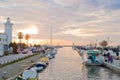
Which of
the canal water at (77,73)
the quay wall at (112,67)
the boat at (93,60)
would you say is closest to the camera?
the canal water at (77,73)

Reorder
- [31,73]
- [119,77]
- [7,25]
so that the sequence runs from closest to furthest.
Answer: [31,73] < [119,77] < [7,25]

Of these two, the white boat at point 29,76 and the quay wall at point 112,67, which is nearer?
the white boat at point 29,76

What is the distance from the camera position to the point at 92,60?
66000mm

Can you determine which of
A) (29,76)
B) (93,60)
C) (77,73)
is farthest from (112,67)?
(29,76)

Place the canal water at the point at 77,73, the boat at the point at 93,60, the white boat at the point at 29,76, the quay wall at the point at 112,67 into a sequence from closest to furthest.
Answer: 1. the white boat at the point at 29,76
2. the canal water at the point at 77,73
3. the quay wall at the point at 112,67
4. the boat at the point at 93,60

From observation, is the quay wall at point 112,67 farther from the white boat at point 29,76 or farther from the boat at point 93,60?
the white boat at point 29,76

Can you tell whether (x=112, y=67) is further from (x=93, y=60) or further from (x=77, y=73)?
(x=93, y=60)

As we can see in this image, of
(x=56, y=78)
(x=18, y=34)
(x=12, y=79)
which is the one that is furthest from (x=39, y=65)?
(x=18, y=34)

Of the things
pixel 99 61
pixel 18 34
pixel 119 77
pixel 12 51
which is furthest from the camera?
pixel 18 34

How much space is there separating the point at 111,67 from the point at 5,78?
2750 cm

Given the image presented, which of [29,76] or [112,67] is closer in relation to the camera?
[29,76]

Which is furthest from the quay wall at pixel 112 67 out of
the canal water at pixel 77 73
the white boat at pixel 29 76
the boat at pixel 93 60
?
the white boat at pixel 29 76

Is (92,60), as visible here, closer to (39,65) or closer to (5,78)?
(39,65)

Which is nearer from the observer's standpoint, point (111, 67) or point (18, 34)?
point (111, 67)
